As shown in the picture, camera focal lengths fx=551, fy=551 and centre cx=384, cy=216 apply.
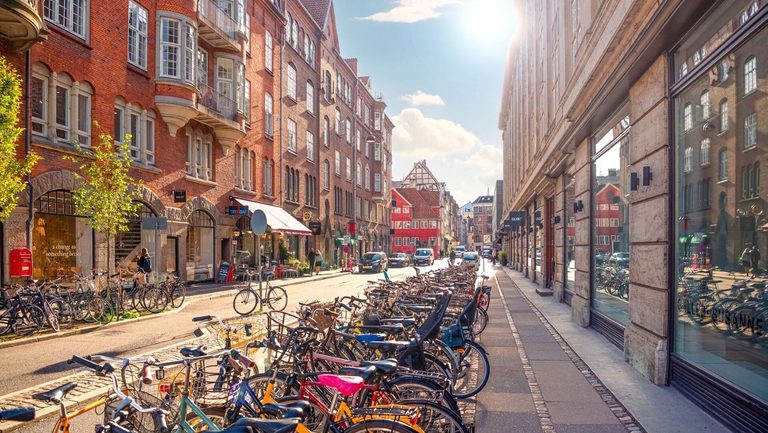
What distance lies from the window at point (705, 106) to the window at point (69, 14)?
16.6 meters

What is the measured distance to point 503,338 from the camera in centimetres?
1066

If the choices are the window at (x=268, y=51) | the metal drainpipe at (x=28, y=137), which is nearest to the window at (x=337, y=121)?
the window at (x=268, y=51)

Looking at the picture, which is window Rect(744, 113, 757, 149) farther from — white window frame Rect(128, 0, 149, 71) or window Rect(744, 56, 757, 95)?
Answer: white window frame Rect(128, 0, 149, 71)

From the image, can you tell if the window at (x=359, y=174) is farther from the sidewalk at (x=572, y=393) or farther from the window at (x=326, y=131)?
the sidewalk at (x=572, y=393)

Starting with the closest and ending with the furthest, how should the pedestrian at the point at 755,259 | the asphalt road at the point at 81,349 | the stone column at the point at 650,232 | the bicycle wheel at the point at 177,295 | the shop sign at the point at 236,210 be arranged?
1. the pedestrian at the point at 755,259
2. the stone column at the point at 650,232
3. the asphalt road at the point at 81,349
4. the bicycle wheel at the point at 177,295
5. the shop sign at the point at 236,210

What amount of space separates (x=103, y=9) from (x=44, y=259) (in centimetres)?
824

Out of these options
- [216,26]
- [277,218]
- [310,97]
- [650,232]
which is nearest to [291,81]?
[310,97]

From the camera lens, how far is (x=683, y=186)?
642 cm

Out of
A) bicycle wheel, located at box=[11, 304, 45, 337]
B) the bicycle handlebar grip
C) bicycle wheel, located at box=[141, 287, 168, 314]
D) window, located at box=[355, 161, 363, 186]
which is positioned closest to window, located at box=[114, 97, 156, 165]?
bicycle wheel, located at box=[141, 287, 168, 314]

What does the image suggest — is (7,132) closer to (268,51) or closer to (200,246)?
(200,246)

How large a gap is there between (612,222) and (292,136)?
1081 inches

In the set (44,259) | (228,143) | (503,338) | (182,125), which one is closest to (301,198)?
(228,143)

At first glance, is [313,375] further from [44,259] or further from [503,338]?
[44,259]

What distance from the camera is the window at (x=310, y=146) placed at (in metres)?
38.3
